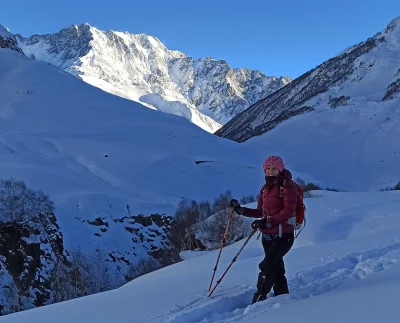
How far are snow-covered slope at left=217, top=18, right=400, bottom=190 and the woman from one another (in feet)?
→ 244

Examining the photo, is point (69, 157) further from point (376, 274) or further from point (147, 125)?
point (376, 274)

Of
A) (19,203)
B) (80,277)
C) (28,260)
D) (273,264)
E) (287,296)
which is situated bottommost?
(80,277)

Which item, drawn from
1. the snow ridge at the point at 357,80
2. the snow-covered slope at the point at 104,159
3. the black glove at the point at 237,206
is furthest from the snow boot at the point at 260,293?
the snow ridge at the point at 357,80

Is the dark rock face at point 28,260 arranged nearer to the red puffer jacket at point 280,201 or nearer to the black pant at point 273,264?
the black pant at point 273,264

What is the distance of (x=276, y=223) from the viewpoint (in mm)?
6328

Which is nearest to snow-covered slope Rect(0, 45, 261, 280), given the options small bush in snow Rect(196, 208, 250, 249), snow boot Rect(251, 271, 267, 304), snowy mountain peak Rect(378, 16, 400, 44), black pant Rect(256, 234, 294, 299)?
small bush in snow Rect(196, 208, 250, 249)

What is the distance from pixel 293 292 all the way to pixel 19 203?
137 ft

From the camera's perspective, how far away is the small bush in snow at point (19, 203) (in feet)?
137

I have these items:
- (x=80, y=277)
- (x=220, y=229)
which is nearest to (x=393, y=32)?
(x=220, y=229)

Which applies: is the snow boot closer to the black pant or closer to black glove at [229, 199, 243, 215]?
the black pant

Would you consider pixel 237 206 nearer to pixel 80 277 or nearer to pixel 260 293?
pixel 260 293

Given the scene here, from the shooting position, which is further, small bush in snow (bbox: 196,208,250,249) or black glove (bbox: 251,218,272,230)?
small bush in snow (bbox: 196,208,250,249)

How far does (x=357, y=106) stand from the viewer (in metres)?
124

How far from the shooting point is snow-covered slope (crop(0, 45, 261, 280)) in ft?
165
